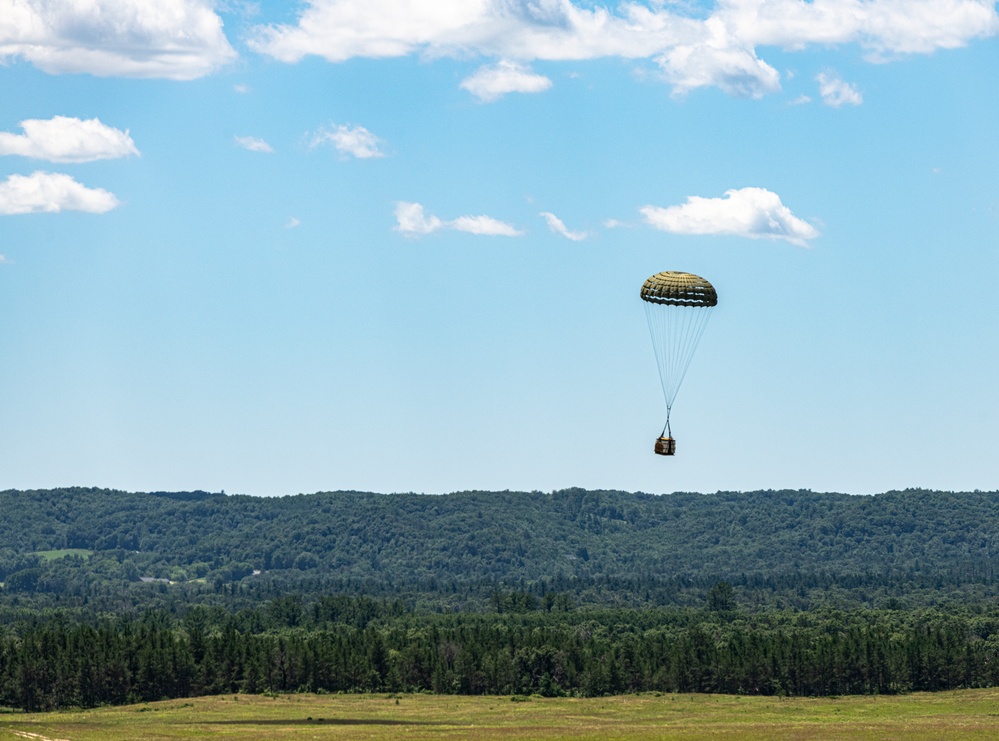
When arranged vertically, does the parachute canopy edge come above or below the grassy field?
above

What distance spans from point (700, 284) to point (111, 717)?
262 ft

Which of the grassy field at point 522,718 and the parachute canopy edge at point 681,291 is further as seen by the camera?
the grassy field at point 522,718

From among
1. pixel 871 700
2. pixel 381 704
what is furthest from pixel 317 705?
pixel 871 700

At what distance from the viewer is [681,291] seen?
122 meters

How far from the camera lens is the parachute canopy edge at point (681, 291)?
12250 centimetres

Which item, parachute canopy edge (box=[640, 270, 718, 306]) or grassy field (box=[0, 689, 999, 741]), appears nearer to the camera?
parachute canopy edge (box=[640, 270, 718, 306])

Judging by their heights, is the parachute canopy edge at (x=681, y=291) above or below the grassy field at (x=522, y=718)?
above

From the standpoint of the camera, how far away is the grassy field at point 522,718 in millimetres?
136875

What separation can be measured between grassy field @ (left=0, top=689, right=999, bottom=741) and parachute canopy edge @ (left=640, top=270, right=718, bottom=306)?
125 ft

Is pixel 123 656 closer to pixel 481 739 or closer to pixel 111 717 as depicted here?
pixel 111 717

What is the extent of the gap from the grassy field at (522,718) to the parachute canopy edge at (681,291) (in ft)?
125

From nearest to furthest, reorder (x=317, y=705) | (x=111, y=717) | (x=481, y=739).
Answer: (x=481, y=739)
(x=111, y=717)
(x=317, y=705)

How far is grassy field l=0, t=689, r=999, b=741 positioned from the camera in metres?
137

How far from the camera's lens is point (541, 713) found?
169 metres
